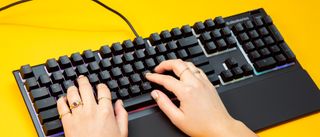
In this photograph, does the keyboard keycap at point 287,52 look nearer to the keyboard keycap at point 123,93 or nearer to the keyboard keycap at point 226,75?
the keyboard keycap at point 226,75

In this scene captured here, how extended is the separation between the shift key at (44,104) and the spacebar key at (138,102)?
12 cm

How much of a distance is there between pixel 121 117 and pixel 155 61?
15 centimetres

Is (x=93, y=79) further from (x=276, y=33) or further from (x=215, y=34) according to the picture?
(x=276, y=33)

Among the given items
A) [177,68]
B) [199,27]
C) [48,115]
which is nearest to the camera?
Result: [48,115]

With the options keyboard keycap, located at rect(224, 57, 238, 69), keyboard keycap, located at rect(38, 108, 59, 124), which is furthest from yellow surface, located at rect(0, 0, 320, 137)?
keyboard keycap, located at rect(224, 57, 238, 69)

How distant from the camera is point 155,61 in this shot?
1.00 m

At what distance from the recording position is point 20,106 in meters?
0.92

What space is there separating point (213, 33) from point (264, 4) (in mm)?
224

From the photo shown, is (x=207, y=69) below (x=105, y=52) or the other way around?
below

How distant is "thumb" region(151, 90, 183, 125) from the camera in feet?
3.04

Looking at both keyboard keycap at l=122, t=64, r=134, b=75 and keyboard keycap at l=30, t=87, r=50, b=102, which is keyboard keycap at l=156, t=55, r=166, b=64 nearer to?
keyboard keycap at l=122, t=64, r=134, b=75

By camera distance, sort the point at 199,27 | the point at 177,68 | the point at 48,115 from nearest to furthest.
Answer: the point at 48,115, the point at 177,68, the point at 199,27

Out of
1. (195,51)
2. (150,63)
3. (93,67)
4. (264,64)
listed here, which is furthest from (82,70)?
(264,64)

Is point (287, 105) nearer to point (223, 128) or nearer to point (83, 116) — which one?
point (223, 128)
